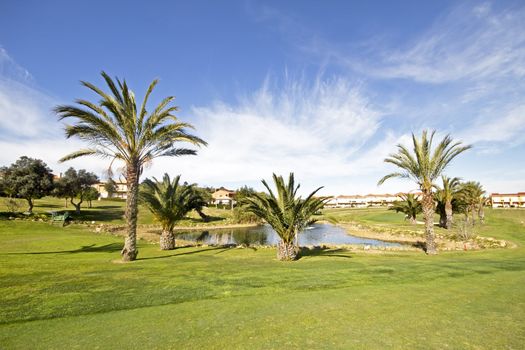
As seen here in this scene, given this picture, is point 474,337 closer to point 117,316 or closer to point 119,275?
point 117,316

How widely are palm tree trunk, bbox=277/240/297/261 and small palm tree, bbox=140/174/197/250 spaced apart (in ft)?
25.0

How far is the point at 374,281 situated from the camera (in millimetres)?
8391

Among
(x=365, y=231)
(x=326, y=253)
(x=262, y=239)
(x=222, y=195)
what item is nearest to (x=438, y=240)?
(x=365, y=231)

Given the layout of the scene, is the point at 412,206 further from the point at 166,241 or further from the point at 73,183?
the point at 73,183

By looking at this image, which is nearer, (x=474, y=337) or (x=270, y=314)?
(x=474, y=337)

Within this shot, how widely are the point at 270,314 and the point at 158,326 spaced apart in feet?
6.84

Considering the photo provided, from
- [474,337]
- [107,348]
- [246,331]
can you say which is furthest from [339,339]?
[107,348]

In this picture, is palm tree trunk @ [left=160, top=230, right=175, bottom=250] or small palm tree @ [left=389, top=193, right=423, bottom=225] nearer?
palm tree trunk @ [left=160, top=230, right=175, bottom=250]

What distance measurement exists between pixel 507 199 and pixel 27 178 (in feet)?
503

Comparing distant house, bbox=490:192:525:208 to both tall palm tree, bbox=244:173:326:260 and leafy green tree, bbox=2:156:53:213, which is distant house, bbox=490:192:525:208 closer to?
tall palm tree, bbox=244:173:326:260

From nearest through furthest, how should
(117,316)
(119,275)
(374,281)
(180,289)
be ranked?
(117,316), (180,289), (374,281), (119,275)

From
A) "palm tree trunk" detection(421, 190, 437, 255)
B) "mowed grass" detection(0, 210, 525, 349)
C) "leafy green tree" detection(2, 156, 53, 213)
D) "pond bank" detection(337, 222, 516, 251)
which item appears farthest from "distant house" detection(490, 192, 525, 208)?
"leafy green tree" detection(2, 156, 53, 213)

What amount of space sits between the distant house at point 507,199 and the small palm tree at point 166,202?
135 metres

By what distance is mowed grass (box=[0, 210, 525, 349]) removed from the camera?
14.5 ft
